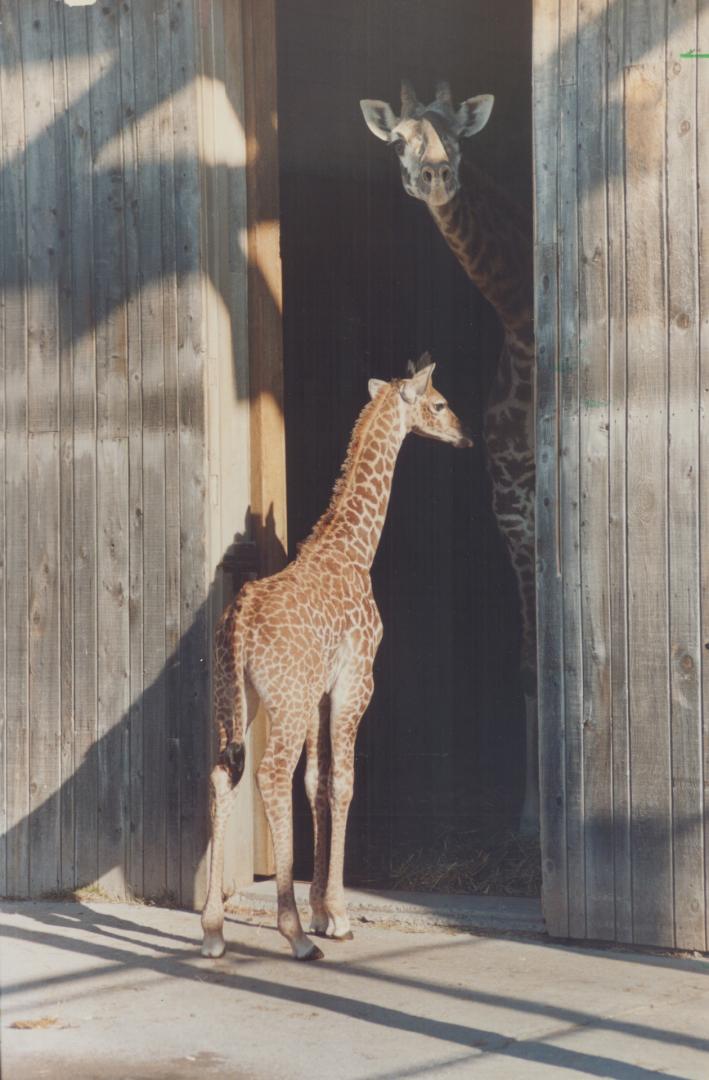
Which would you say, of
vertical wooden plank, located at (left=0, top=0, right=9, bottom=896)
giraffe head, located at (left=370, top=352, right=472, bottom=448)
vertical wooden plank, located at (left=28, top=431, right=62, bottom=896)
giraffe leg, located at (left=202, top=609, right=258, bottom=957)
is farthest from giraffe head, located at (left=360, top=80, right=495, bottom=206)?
giraffe leg, located at (left=202, top=609, right=258, bottom=957)

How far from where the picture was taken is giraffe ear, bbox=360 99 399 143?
760 centimetres

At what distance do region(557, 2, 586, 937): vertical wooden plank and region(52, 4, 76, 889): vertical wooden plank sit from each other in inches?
94.0

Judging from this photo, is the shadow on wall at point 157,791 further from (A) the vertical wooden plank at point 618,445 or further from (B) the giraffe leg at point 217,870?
(A) the vertical wooden plank at point 618,445

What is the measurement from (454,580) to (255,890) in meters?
3.80

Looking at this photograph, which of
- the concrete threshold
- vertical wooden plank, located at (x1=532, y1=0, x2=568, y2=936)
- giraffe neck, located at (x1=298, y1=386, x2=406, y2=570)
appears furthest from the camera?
giraffe neck, located at (x1=298, y1=386, x2=406, y2=570)

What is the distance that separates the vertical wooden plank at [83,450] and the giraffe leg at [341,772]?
1.31m

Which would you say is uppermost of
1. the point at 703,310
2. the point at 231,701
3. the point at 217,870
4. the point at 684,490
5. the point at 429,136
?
the point at 429,136

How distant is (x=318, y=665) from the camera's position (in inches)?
247

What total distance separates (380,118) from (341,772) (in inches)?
128

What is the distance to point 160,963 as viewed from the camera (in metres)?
6.00

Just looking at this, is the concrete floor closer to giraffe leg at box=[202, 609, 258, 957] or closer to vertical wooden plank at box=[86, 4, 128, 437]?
giraffe leg at box=[202, 609, 258, 957]

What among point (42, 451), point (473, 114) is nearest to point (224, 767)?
point (42, 451)

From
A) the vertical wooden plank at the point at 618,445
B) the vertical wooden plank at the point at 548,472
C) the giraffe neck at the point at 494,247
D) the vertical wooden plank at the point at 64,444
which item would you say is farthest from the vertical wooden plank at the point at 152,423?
the vertical wooden plank at the point at 618,445

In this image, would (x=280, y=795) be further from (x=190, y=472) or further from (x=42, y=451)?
(x=42, y=451)
